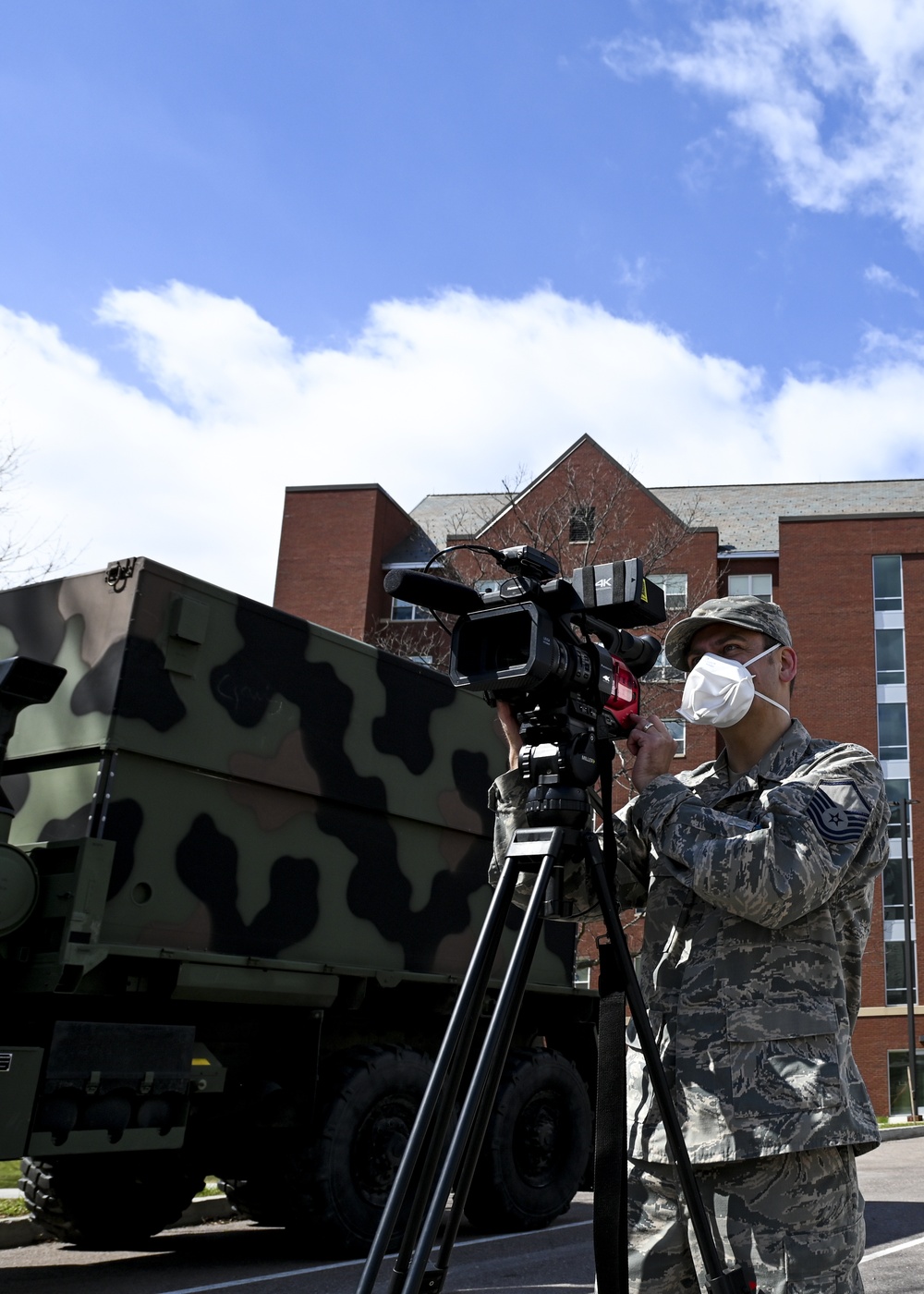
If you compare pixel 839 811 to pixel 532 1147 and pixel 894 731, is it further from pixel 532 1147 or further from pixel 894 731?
pixel 894 731

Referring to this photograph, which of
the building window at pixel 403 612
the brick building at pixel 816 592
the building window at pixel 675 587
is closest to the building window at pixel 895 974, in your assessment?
the brick building at pixel 816 592

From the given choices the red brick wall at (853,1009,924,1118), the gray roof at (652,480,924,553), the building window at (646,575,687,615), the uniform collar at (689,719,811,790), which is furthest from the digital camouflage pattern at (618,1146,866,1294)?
the gray roof at (652,480,924,553)

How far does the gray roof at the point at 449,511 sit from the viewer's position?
1461 inches

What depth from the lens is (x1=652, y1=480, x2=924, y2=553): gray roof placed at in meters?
37.2

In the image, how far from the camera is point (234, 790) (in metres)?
6.52

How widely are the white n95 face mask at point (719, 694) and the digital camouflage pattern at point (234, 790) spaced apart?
12.2ft

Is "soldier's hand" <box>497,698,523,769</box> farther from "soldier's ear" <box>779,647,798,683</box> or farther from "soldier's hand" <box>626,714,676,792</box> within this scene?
"soldier's ear" <box>779,647,798,683</box>

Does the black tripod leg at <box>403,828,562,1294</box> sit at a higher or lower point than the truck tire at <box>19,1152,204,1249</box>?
higher

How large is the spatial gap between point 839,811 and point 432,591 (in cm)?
97

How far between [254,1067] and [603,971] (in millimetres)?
4675

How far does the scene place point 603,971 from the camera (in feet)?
8.20

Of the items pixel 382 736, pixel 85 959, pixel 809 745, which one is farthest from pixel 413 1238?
pixel 382 736

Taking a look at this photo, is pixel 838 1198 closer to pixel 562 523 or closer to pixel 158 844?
pixel 158 844

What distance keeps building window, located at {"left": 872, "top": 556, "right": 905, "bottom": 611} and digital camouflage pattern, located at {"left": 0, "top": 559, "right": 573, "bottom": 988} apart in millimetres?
29636
